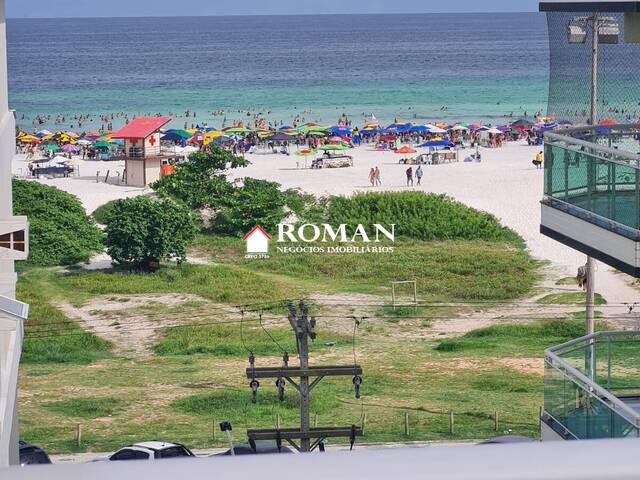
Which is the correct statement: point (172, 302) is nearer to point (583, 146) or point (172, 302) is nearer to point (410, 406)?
point (410, 406)

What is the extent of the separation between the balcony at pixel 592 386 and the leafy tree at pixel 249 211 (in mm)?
31111

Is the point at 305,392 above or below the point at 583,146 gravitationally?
below

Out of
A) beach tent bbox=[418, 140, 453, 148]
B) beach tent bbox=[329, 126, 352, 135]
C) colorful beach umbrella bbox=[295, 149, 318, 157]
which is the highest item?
beach tent bbox=[329, 126, 352, 135]

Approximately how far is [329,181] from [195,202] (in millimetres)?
9044

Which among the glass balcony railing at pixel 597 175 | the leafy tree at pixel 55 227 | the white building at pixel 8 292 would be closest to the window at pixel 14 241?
the white building at pixel 8 292

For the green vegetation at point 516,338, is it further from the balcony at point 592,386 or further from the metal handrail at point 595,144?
the balcony at point 592,386

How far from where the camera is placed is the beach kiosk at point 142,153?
48.2m

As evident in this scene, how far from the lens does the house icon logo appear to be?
36969 mm

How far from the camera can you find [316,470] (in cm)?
119

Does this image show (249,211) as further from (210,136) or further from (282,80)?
(282,80)

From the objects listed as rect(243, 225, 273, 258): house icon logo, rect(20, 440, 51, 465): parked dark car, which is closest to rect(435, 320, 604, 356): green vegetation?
rect(243, 225, 273, 258): house icon logo

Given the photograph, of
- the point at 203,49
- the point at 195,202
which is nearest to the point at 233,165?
the point at 195,202

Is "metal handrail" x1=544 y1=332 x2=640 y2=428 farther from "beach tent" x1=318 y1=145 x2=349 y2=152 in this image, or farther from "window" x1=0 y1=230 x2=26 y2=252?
"beach tent" x1=318 y1=145 x2=349 y2=152

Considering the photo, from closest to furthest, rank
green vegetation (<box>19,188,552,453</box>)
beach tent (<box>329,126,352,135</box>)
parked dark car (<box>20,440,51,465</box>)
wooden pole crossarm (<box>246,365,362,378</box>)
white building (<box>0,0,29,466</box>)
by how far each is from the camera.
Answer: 1. white building (<box>0,0,29,466</box>)
2. parked dark car (<box>20,440,51,465</box>)
3. wooden pole crossarm (<box>246,365,362,378</box>)
4. green vegetation (<box>19,188,552,453</box>)
5. beach tent (<box>329,126,352,135</box>)
